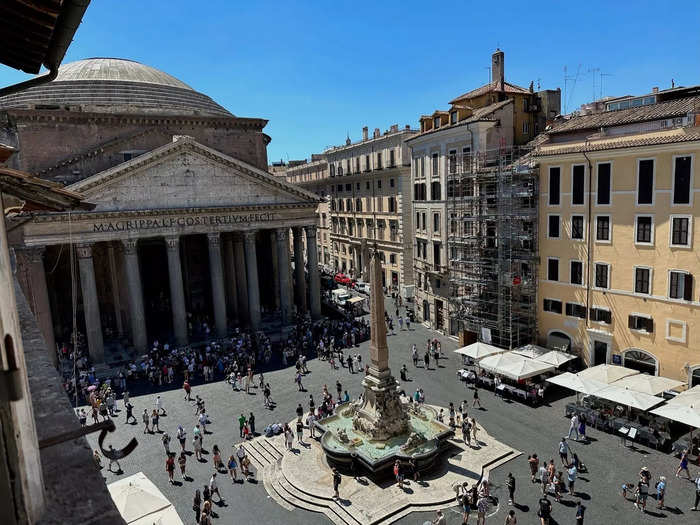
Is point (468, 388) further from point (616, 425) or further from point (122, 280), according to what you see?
point (122, 280)

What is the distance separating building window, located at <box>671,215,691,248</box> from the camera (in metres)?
20.8

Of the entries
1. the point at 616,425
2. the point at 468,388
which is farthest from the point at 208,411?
the point at 616,425

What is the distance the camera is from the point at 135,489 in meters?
13.8

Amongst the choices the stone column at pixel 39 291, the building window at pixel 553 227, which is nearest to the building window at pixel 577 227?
the building window at pixel 553 227

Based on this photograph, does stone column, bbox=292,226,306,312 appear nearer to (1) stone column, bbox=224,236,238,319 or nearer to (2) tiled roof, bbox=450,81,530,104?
(1) stone column, bbox=224,236,238,319

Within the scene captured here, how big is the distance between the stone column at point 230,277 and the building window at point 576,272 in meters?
25.2

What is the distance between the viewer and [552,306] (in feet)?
87.9

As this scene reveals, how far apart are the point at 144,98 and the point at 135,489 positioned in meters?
35.1

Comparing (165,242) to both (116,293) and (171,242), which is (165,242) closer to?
(171,242)

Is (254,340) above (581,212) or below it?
below

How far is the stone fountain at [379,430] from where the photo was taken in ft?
58.0

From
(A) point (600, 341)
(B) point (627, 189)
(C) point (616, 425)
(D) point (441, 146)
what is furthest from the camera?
(D) point (441, 146)

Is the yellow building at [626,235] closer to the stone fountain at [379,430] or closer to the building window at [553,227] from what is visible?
the building window at [553,227]

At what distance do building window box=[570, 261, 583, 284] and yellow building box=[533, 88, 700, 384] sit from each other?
5 centimetres
